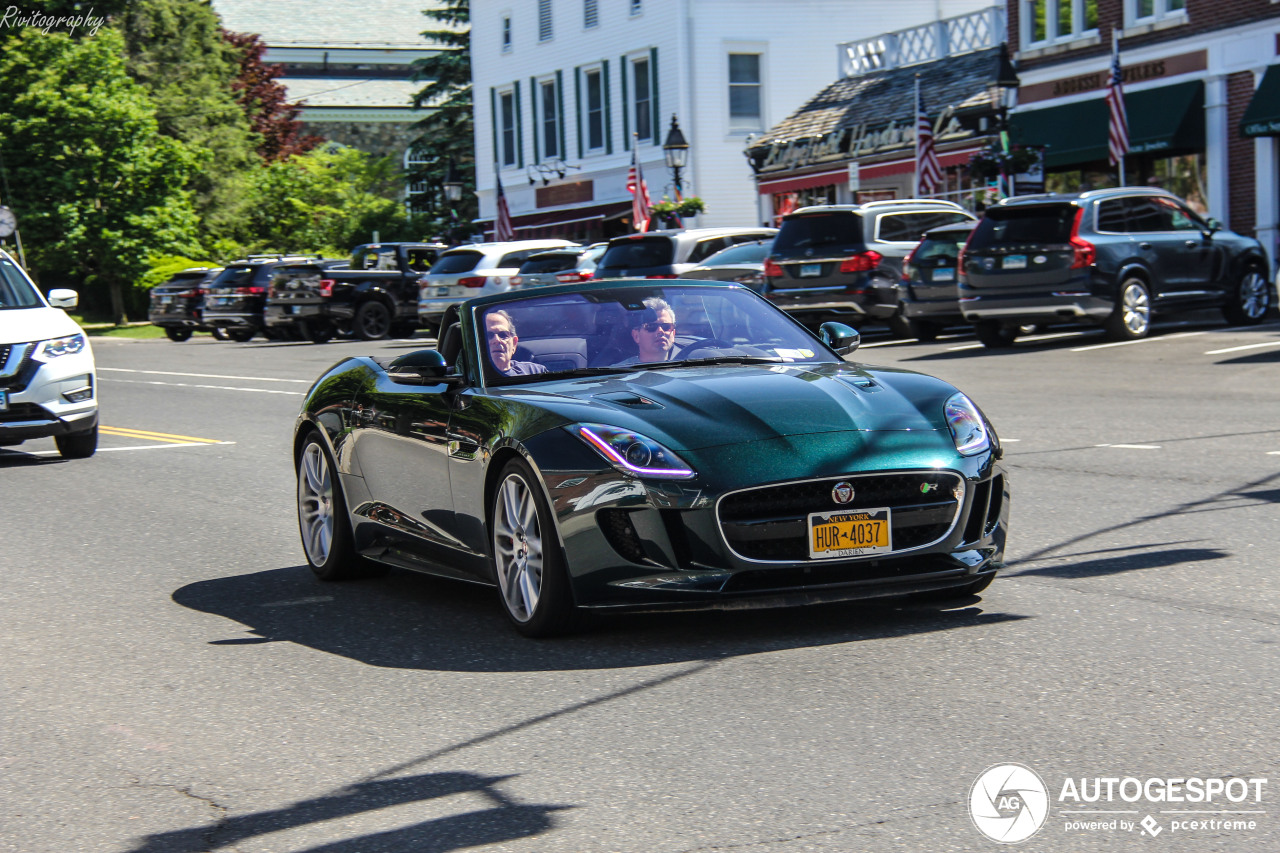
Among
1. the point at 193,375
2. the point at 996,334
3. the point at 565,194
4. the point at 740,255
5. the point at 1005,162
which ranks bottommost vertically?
the point at 193,375

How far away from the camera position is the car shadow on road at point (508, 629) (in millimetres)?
6148

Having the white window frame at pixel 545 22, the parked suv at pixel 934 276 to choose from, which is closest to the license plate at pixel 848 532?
the parked suv at pixel 934 276

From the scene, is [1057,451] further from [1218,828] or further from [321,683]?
[1218,828]

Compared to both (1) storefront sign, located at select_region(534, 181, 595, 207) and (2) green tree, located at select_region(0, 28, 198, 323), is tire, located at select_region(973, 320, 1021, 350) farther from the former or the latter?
(2) green tree, located at select_region(0, 28, 198, 323)

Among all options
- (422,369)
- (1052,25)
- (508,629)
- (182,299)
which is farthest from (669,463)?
(182,299)

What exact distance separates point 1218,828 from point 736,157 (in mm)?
44265

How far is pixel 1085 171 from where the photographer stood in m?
34.0

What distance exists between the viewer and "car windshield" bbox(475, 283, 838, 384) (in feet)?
23.5

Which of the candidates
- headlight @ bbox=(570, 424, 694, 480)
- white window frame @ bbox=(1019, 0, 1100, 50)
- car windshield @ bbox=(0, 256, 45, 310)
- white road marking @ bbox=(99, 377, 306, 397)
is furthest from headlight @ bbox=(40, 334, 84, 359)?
white window frame @ bbox=(1019, 0, 1100, 50)

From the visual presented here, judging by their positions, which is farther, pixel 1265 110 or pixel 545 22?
pixel 545 22

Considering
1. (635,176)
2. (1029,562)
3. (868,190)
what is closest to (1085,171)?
(868,190)

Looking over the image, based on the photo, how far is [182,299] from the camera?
134ft

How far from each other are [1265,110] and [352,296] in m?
17.2

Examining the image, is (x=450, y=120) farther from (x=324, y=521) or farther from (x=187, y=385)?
(x=324, y=521)
